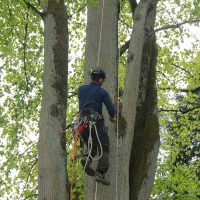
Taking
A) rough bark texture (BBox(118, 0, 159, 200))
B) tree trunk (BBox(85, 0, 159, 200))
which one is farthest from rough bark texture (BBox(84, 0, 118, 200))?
rough bark texture (BBox(118, 0, 159, 200))

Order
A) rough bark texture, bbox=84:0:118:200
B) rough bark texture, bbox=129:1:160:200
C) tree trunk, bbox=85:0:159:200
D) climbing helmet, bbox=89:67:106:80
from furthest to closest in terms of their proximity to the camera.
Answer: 1. rough bark texture, bbox=129:1:160:200
2. rough bark texture, bbox=84:0:118:200
3. tree trunk, bbox=85:0:159:200
4. climbing helmet, bbox=89:67:106:80

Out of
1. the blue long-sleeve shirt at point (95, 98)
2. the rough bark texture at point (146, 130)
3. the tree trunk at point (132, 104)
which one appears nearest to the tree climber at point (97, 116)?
the blue long-sleeve shirt at point (95, 98)

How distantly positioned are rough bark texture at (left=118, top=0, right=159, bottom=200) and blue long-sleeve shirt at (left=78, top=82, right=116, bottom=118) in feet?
2.35

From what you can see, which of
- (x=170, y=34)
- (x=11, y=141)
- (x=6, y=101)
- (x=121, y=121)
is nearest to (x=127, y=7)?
(x=170, y=34)

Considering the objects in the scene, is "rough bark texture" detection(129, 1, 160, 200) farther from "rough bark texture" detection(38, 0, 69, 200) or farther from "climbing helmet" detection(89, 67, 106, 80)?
"climbing helmet" detection(89, 67, 106, 80)

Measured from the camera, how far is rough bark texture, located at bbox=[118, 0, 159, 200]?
5876mm

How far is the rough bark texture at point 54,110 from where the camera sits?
209 inches

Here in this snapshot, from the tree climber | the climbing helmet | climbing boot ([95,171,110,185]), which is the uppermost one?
the climbing helmet

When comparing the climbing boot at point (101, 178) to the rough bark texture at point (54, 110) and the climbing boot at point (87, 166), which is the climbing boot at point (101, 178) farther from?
the rough bark texture at point (54, 110)

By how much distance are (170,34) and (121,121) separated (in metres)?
7.65

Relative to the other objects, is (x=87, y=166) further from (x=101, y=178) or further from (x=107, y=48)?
(x=107, y=48)

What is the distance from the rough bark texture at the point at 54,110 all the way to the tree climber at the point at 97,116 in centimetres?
43

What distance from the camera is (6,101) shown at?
33.9 feet

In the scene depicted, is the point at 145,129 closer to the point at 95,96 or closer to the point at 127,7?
the point at 95,96
